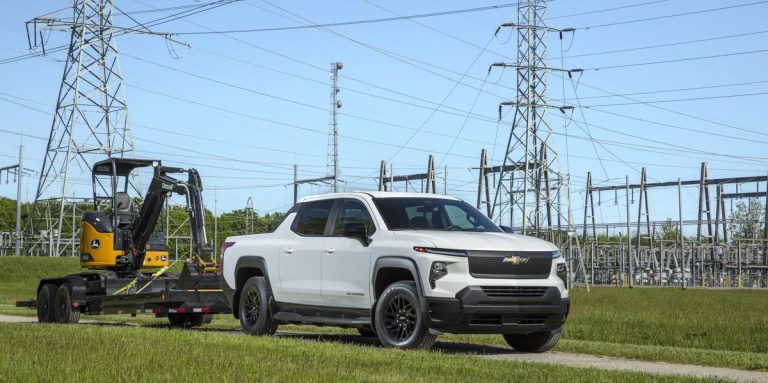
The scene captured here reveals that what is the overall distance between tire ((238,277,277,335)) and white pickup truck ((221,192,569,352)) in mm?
20

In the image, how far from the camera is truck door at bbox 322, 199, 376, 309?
14945 millimetres

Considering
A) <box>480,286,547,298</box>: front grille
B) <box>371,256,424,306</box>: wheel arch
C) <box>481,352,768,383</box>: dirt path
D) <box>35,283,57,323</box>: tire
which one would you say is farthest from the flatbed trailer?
<box>480,286,547,298</box>: front grille

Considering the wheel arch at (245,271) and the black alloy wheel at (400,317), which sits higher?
the wheel arch at (245,271)

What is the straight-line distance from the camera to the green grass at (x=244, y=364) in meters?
10.1

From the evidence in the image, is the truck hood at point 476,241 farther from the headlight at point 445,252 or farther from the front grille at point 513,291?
the front grille at point 513,291

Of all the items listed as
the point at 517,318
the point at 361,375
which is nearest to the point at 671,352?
the point at 517,318

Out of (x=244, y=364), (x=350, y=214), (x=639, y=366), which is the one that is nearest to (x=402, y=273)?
(x=350, y=214)

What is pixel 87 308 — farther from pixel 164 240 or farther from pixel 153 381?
pixel 153 381

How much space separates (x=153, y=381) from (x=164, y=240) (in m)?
12.9

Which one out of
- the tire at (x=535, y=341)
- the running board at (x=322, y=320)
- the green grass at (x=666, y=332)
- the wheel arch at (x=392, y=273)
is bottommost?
the green grass at (x=666, y=332)

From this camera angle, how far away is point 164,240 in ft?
72.9

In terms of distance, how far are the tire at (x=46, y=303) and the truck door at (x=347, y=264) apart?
26.2 feet

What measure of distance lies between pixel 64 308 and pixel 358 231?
8.43 metres

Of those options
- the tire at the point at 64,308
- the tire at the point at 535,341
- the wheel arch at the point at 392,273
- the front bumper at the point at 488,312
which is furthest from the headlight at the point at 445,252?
the tire at the point at 64,308
